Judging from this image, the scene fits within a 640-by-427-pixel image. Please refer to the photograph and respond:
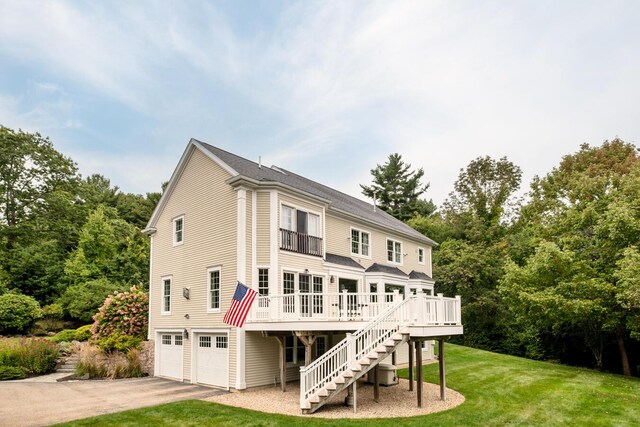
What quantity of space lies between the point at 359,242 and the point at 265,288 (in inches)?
258

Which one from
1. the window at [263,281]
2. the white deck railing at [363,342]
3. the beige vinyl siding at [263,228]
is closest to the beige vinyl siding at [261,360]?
the window at [263,281]

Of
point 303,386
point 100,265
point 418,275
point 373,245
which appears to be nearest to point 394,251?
point 373,245

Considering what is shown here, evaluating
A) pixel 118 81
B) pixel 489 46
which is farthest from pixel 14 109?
pixel 489 46

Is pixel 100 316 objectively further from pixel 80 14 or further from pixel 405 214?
pixel 405 214

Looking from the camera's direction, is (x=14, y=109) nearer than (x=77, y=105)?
No

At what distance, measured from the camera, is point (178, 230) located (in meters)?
18.9

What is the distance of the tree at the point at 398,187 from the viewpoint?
52.9m

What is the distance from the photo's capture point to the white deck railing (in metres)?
11.7

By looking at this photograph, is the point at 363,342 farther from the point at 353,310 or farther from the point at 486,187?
the point at 486,187

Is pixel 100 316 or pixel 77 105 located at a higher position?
pixel 77 105

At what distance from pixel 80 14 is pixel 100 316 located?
1228 cm

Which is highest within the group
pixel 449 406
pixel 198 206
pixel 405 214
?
pixel 405 214

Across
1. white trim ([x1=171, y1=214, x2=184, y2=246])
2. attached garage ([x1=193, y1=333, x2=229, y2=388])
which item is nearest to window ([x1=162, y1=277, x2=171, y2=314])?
white trim ([x1=171, y1=214, x2=184, y2=246])

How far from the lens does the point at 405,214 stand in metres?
52.2
